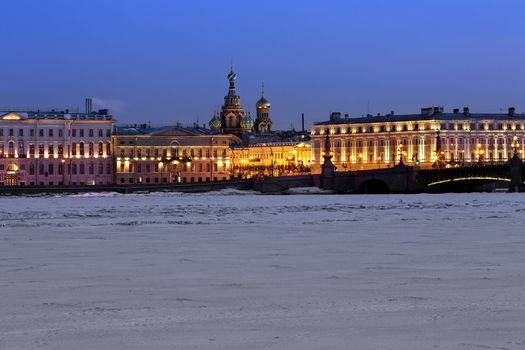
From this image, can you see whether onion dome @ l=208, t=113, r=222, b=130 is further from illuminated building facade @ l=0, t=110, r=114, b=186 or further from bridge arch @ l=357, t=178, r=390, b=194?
bridge arch @ l=357, t=178, r=390, b=194

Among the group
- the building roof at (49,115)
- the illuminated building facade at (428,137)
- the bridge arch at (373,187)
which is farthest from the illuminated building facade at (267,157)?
the bridge arch at (373,187)

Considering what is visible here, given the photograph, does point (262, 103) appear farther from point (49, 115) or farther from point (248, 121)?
point (49, 115)

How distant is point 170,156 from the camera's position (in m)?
111

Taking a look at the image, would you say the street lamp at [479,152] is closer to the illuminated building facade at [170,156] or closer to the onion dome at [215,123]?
the illuminated building facade at [170,156]

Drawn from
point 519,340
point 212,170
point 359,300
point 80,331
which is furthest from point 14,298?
point 212,170

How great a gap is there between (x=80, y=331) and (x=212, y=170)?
10188 centimetres

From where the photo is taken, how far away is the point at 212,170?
11175cm

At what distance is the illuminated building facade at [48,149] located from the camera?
101 m

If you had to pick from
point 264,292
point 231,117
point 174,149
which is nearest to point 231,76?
point 231,117

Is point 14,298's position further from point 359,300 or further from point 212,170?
point 212,170

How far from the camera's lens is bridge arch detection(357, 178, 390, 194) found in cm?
8344

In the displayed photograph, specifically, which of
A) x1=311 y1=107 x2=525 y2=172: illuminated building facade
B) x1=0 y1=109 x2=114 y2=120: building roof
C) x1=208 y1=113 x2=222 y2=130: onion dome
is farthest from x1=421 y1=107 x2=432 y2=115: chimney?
x1=208 y1=113 x2=222 y2=130: onion dome

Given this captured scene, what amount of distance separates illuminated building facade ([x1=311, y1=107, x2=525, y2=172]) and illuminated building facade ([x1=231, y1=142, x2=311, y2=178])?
20.9 meters

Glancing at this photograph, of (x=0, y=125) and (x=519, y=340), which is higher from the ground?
(x=0, y=125)
